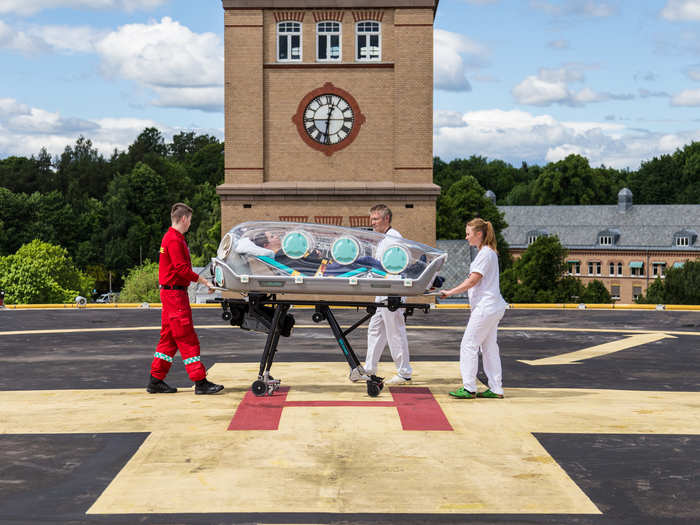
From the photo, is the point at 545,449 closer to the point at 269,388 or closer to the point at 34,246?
the point at 269,388

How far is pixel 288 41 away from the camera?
101ft

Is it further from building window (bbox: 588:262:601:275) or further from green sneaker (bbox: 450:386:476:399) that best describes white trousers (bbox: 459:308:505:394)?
building window (bbox: 588:262:601:275)

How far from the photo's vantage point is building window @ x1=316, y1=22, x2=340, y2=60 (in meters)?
31.1

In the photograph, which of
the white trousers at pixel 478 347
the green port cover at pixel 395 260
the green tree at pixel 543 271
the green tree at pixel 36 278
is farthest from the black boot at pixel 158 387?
the green tree at pixel 543 271

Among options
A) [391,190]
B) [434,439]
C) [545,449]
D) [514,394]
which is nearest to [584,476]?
[545,449]

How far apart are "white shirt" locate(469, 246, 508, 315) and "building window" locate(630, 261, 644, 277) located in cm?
10273

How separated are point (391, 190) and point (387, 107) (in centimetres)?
334

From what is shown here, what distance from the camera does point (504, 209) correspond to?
115062mm

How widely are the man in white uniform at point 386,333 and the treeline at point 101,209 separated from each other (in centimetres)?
6403

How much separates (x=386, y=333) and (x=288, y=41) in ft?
76.2

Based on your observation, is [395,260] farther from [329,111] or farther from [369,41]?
[369,41]

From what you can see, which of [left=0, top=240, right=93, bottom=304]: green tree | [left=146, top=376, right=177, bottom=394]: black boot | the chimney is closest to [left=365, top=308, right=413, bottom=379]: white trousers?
[left=146, top=376, right=177, bottom=394]: black boot

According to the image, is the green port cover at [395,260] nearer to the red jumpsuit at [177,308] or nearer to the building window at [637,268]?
the red jumpsuit at [177,308]

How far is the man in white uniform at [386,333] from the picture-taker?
9.64 metres
